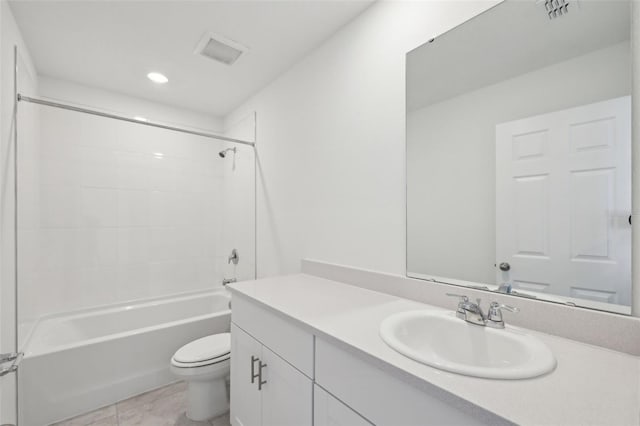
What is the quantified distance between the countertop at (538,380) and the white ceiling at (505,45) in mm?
856

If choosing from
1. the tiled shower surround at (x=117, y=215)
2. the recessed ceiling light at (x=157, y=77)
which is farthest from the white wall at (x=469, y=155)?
the tiled shower surround at (x=117, y=215)

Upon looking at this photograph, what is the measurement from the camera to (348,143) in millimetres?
1642

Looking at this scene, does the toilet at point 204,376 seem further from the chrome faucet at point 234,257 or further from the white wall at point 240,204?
the chrome faucet at point 234,257

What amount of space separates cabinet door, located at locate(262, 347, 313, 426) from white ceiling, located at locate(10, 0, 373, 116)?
177 centimetres

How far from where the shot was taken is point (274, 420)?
1173 millimetres

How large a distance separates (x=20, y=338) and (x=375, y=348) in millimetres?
2106

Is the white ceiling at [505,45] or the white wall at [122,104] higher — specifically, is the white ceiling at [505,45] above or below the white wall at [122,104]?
below

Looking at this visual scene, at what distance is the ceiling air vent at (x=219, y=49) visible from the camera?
1778mm

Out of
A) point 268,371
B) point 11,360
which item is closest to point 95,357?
point 11,360

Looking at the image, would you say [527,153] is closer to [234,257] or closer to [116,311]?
[234,257]

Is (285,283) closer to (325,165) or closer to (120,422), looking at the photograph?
(325,165)

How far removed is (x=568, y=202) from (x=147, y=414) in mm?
2453

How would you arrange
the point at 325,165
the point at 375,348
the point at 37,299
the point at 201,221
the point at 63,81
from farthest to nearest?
the point at 201,221
the point at 63,81
the point at 37,299
the point at 325,165
the point at 375,348

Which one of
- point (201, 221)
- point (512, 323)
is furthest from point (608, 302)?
point (201, 221)
